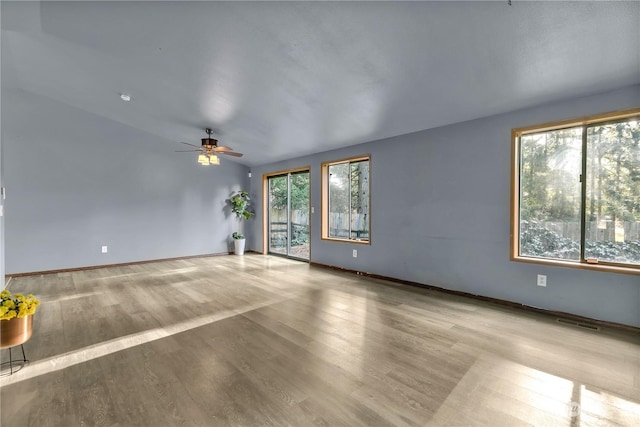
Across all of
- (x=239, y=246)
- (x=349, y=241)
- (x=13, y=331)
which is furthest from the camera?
(x=239, y=246)

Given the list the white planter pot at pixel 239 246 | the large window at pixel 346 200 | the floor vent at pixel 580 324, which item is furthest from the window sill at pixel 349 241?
the floor vent at pixel 580 324

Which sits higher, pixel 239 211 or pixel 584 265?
pixel 239 211

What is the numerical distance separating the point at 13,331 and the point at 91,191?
468 centimetres

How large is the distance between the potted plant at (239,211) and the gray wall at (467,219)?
11.6 ft

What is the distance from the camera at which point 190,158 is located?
707 centimetres

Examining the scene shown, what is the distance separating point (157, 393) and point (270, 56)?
3.12 metres

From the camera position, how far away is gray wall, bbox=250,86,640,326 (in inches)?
121

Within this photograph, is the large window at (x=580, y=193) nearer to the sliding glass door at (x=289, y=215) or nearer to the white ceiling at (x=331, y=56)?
the white ceiling at (x=331, y=56)

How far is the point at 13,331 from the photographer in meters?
2.10

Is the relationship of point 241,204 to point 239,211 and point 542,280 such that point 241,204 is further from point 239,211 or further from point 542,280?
point 542,280

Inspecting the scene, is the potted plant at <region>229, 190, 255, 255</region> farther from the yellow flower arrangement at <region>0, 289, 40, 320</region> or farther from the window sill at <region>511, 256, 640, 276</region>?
the window sill at <region>511, 256, 640, 276</region>

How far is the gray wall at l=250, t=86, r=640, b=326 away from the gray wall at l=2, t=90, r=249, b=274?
4296 millimetres

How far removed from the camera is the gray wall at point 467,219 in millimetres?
3064

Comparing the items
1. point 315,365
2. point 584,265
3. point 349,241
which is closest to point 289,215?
point 349,241
